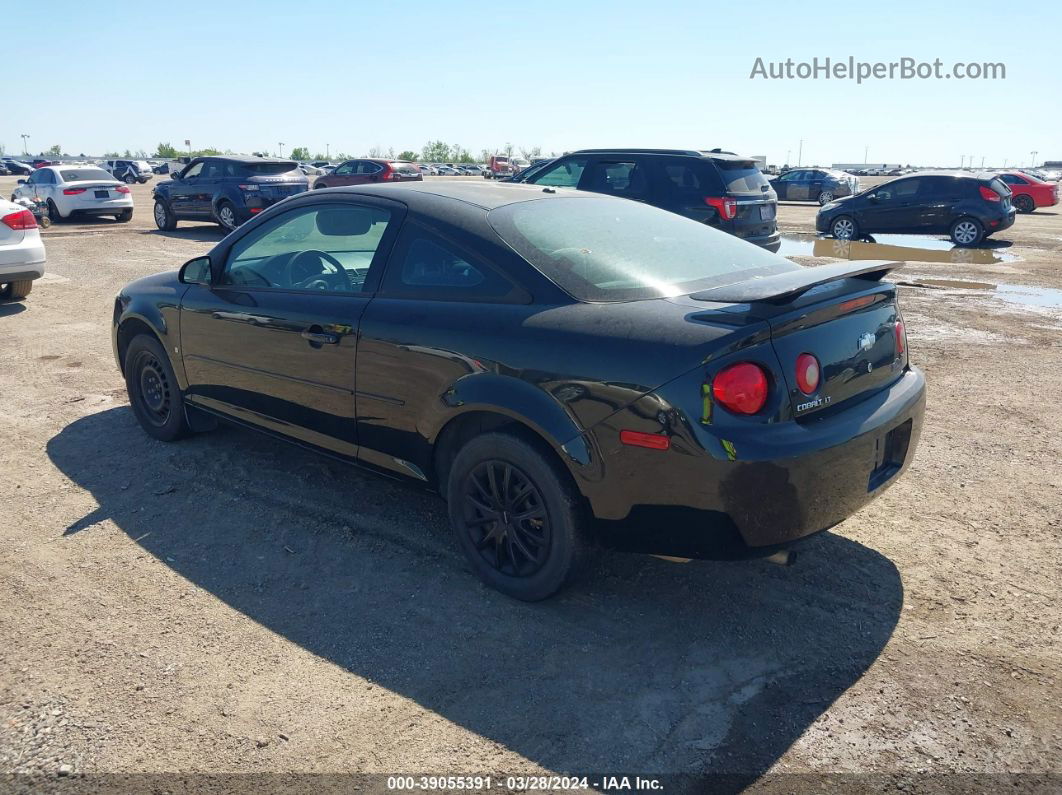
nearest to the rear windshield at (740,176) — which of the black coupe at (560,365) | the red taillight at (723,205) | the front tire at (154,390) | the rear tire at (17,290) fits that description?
the red taillight at (723,205)

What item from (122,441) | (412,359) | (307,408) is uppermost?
(412,359)

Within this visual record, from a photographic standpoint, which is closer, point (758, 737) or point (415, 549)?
point (758, 737)

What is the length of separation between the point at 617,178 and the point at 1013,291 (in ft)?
18.2

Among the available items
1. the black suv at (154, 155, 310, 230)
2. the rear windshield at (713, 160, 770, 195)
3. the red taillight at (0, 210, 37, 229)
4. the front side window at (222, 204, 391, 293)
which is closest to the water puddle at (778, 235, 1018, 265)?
the rear windshield at (713, 160, 770, 195)

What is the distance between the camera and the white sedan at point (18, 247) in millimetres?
9367

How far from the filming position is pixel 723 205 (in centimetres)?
1043

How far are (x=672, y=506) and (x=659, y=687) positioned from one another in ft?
2.09

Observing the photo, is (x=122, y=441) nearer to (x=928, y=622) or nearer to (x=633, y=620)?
(x=633, y=620)

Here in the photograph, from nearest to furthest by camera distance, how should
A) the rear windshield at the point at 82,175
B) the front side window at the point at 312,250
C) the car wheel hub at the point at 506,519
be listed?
1. the car wheel hub at the point at 506,519
2. the front side window at the point at 312,250
3. the rear windshield at the point at 82,175

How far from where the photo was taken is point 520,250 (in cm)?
355

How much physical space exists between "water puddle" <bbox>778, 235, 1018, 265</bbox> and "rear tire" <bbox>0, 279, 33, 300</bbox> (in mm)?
10770

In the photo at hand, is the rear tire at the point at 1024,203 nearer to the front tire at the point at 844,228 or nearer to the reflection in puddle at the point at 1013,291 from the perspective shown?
the front tire at the point at 844,228

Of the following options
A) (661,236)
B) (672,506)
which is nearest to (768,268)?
(661,236)

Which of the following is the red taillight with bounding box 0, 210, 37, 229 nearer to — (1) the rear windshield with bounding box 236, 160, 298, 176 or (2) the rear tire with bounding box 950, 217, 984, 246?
(1) the rear windshield with bounding box 236, 160, 298, 176
